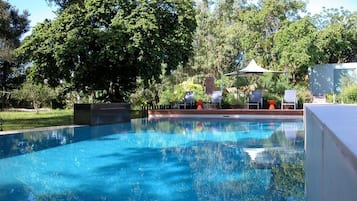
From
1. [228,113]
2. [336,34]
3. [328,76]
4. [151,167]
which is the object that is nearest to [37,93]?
[228,113]

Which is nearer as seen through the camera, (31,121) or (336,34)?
(31,121)

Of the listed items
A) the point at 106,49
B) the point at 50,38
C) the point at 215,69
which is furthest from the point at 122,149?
Answer: the point at 215,69

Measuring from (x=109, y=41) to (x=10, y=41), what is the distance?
11.2 metres

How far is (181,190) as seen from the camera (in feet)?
18.1

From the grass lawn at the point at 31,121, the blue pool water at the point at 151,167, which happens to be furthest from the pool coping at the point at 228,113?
the blue pool water at the point at 151,167

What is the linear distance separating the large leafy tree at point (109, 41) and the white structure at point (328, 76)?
9.62 meters

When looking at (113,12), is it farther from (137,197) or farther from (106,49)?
(137,197)

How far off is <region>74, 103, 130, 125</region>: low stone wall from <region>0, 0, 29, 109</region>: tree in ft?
25.4

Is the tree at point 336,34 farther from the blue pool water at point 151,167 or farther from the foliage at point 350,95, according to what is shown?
the blue pool water at point 151,167

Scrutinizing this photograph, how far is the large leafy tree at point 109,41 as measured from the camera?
56.6ft

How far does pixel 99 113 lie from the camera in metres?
15.4

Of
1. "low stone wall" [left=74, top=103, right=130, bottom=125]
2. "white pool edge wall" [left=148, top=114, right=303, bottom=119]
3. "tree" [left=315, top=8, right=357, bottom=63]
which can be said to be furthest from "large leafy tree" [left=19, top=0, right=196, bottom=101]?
"tree" [left=315, top=8, right=357, bottom=63]

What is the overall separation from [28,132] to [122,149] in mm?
4298

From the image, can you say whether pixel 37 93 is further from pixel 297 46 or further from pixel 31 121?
pixel 297 46
